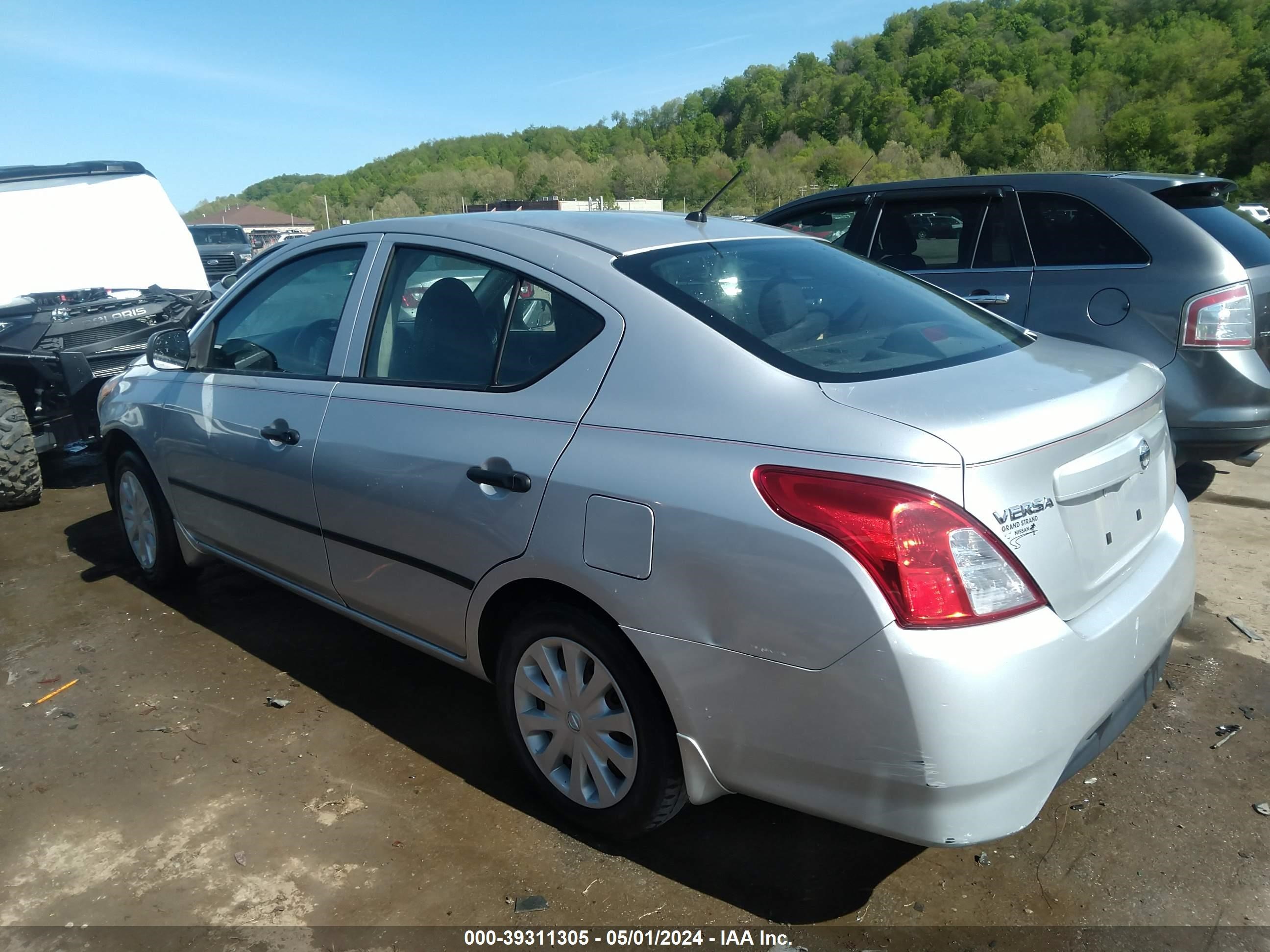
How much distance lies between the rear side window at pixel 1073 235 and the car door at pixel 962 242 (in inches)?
2.8

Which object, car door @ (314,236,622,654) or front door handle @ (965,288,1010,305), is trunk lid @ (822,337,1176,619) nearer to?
car door @ (314,236,622,654)

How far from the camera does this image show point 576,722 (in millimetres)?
2479

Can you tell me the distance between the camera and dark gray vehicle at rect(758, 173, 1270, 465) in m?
4.29

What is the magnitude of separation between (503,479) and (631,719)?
2.32 feet

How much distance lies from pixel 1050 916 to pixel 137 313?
6519 millimetres

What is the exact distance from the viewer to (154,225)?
730 cm

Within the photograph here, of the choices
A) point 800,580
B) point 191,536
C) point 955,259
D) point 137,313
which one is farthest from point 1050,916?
point 137,313

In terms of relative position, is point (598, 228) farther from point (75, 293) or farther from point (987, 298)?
point (75, 293)

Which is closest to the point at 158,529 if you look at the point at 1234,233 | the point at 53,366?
the point at 53,366

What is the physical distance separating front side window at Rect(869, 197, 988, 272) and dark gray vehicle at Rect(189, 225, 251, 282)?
19009mm

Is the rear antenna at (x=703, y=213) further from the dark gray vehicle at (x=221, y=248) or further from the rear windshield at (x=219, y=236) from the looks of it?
the rear windshield at (x=219, y=236)

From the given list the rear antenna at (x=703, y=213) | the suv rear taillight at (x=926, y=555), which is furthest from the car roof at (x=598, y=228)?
the suv rear taillight at (x=926, y=555)

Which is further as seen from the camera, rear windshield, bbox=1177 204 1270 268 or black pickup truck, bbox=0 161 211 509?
black pickup truck, bbox=0 161 211 509

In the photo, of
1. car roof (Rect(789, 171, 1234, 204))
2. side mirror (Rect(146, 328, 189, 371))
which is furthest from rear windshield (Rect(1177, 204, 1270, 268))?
side mirror (Rect(146, 328, 189, 371))
